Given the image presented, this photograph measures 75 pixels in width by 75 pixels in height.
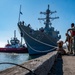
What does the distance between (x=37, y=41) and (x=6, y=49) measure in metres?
43.3

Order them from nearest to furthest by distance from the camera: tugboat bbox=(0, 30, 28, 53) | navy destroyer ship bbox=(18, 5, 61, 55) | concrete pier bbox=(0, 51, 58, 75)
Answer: concrete pier bbox=(0, 51, 58, 75), navy destroyer ship bbox=(18, 5, 61, 55), tugboat bbox=(0, 30, 28, 53)

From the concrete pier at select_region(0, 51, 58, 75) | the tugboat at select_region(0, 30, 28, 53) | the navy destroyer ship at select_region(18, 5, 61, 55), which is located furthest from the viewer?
the tugboat at select_region(0, 30, 28, 53)

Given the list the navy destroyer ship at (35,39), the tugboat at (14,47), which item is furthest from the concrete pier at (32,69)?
the tugboat at (14,47)

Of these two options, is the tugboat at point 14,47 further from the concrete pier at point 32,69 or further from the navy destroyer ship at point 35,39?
the concrete pier at point 32,69

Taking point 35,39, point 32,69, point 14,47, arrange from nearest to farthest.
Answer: point 32,69 → point 35,39 → point 14,47

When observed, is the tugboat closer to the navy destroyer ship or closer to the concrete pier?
the navy destroyer ship

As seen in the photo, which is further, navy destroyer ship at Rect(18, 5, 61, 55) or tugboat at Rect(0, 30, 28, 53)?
tugboat at Rect(0, 30, 28, 53)

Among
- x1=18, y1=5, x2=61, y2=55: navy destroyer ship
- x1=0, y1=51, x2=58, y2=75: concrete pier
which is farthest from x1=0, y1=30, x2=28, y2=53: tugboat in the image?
x1=0, y1=51, x2=58, y2=75: concrete pier

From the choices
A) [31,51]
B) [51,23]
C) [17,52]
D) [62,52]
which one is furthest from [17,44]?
[62,52]

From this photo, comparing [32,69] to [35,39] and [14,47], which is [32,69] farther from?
[14,47]

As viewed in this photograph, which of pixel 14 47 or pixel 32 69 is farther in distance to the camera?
pixel 14 47

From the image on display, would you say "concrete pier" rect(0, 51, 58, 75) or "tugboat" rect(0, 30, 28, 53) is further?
"tugboat" rect(0, 30, 28, 53)

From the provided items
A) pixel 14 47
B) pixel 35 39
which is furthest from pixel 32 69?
pixel 14 47

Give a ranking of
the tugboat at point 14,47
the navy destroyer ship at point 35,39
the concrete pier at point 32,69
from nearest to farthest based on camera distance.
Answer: the concrete pier at point 32,69, the navy destroyer ship at point 35,39, the tugboat at point 14,47
